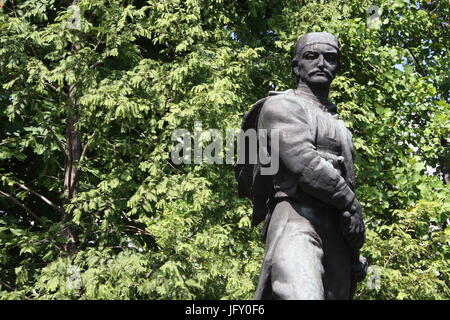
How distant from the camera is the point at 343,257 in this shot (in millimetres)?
5527

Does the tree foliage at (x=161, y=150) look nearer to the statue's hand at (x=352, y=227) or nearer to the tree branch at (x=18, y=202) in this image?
the tree branch at (x=18, y=202)

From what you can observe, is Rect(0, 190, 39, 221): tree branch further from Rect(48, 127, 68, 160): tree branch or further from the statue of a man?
the statue of a man

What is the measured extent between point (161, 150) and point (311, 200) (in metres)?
7.20

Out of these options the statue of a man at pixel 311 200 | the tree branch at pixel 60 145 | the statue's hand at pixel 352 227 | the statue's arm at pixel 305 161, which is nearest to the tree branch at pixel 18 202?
the tree branch at pixel 60 145

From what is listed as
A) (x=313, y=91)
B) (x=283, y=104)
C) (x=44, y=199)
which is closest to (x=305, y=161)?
(x=283, y=104)

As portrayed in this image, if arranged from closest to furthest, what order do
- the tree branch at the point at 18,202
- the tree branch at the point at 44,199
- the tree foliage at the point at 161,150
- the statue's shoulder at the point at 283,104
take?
1. the statue's shoulder at the point at 283,104
2. the tree foliage at the point at 161,150
3. the tree branch at the point at 18,202
4. the tree branch at the point at 44,199

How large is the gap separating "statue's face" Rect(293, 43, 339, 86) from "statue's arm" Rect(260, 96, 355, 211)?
1.31 ft

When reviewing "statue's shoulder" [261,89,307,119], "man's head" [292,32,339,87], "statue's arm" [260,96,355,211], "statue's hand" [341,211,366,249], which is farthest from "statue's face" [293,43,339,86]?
"statue's hand" [341,211,366,249]

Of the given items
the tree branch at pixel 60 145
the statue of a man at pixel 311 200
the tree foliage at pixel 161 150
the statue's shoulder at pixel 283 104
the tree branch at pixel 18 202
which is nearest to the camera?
the statue of a man at pixel 311 200

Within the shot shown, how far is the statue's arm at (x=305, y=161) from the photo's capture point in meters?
5.29

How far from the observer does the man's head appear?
5781 millimetres

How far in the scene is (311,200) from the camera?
214 inches
